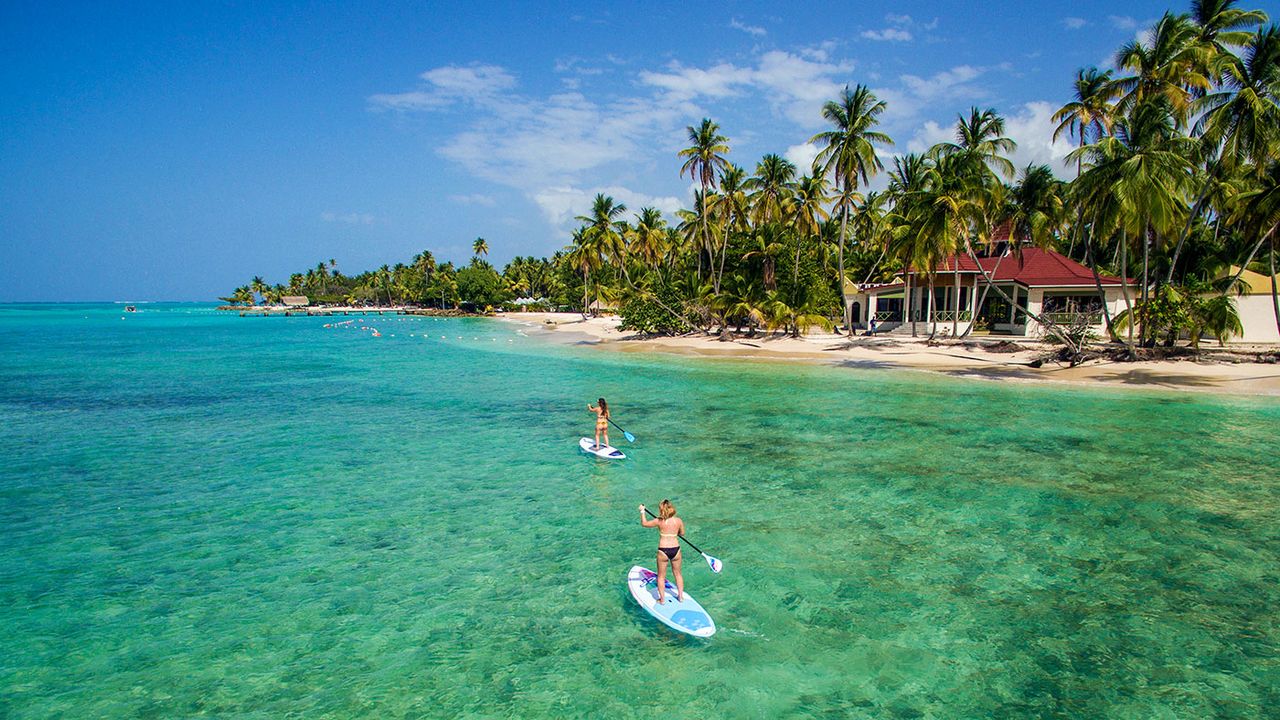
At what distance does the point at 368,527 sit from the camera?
11.9 metres

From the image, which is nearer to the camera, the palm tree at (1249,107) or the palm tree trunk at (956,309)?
the palm tree at (1249,107)

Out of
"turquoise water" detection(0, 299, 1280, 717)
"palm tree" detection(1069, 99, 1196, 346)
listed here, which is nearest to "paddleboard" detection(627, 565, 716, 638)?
"turquoise water" detection(0, 299, 1280, 717)

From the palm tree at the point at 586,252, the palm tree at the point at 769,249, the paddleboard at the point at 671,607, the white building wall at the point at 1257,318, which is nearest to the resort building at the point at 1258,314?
the white building wall at the point at 1257,318

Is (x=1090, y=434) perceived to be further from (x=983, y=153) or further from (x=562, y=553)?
(x=983, y=153)

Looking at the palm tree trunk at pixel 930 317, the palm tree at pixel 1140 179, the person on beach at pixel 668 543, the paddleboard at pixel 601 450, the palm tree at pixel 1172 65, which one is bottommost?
the paddleboard at pixel 601 450

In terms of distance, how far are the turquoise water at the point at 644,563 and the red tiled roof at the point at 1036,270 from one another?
1959 cm

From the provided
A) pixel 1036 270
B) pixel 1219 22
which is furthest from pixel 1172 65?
pixel 1036 270

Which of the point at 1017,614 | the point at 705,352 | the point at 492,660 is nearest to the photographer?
the point at 492,660

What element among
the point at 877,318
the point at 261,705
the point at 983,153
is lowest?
the point at 261,705

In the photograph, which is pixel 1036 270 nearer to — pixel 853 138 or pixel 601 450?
pixel 853 138

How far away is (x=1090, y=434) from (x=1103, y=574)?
10733 mm

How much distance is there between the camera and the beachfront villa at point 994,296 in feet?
127

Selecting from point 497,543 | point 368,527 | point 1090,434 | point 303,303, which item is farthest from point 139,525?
point 303,303

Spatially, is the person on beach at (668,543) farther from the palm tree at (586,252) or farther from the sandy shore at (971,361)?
the palm tree at (586,252)
